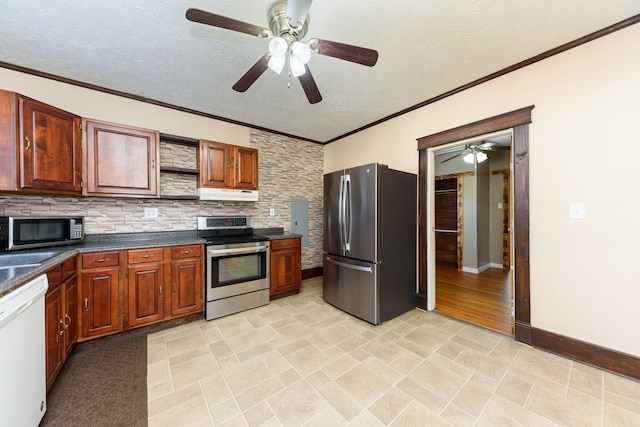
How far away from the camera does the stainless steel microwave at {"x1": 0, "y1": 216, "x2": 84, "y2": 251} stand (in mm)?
1923

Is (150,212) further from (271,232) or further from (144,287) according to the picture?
(271,232)

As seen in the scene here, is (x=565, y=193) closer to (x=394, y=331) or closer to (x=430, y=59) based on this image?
(x=430, y=59)

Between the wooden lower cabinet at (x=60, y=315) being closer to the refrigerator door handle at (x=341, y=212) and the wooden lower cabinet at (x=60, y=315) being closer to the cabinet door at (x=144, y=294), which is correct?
the cabinet door at (x=144, y=294)

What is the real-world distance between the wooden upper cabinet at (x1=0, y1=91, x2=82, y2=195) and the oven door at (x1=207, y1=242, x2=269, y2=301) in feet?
4.71

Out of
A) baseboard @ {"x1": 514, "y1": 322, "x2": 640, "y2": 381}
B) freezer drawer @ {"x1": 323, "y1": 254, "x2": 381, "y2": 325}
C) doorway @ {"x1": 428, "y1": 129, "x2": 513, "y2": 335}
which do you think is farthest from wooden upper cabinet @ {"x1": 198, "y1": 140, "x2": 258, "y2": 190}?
baseboard @ {"x1": 514, "y1": 322, "x2": 640, "y2": 381}

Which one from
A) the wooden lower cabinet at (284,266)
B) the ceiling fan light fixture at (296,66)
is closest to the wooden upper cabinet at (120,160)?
the wooden lower cabinet at (284,266)

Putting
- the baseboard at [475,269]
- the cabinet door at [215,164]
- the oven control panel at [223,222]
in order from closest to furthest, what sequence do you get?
the cabinet door at [215,164], the oven control panel at [223,222], the baseboard at [475,269]

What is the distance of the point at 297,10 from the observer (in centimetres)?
128

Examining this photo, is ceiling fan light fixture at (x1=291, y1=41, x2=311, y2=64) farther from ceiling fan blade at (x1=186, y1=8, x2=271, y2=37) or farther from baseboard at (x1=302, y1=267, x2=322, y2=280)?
baseboard at (x1=302, y1=267, x2=322, y2=280)

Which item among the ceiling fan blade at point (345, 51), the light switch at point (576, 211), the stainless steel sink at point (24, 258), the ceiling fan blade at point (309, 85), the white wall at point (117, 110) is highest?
the white wall at point (117, 110)

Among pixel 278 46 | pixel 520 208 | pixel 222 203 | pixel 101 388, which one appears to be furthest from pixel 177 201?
pixel 520 208

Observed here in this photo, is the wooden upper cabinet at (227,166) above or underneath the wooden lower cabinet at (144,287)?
→ above

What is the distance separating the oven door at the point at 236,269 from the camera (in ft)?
9.12

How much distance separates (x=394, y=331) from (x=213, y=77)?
10.9 ft
